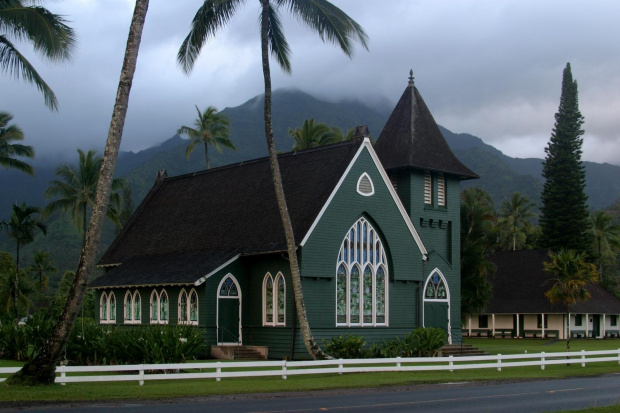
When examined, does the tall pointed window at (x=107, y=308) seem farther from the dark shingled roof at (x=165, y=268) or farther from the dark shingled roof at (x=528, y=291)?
the dark shingled roof at (x=528, y=291)

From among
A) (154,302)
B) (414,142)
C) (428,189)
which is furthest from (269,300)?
(414,142)

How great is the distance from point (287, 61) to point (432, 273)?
15.2 m

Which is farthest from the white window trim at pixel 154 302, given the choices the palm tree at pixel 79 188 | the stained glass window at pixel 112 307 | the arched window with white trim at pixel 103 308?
the palm tree at pixel 79 188

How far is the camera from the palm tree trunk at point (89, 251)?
20.9m

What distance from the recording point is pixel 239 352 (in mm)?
36469

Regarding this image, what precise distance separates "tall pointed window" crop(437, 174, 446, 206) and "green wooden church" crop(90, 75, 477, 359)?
5 cm

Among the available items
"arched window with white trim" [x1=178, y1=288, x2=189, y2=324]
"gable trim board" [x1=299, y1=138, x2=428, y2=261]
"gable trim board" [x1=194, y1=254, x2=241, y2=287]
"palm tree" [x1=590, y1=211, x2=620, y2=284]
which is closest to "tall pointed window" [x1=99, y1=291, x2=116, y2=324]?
"arched window with white trim" [x1=178, y1=288, x2=189, y2=324]

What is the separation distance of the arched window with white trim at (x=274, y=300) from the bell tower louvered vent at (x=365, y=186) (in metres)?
5.14

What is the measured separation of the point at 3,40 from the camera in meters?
29.7

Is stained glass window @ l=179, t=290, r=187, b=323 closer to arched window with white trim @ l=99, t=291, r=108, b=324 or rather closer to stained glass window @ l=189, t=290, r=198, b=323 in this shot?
stained glass window @ l=189, t=290, r=198, b=323

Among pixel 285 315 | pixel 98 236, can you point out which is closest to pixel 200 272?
pixel 285 315

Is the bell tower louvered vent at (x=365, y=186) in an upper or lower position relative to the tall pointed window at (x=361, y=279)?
upper

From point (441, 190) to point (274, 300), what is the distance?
1216 cm

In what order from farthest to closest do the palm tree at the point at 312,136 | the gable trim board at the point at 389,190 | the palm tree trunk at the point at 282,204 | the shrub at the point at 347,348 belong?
Answer: the palm tree at the point at 312,136 → the gable trim board at the point at 389,190 → the shrub at the point at 347,348 → the palm tree trunk at the point at 282,204
